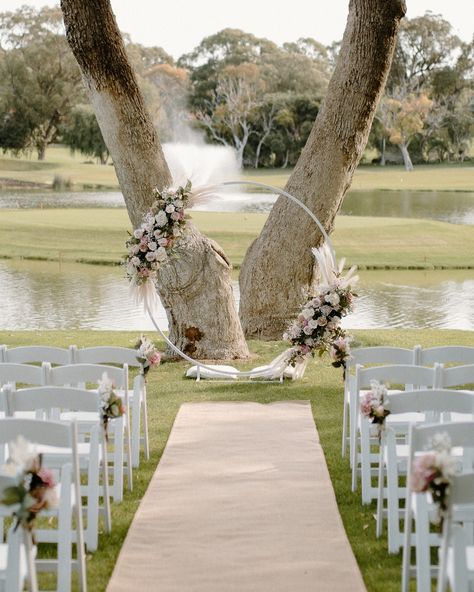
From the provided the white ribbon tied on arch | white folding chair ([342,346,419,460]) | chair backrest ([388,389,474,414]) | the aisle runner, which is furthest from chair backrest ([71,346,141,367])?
the white ribbon tied on arch

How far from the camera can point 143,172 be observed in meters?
12.0

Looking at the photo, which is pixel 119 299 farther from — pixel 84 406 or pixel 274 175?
pixel 274 175

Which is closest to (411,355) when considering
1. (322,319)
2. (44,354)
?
(322,319)

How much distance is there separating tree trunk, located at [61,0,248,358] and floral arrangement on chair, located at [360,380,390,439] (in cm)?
669

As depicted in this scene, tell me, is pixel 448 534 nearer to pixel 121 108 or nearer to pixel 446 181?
pixel 121 108

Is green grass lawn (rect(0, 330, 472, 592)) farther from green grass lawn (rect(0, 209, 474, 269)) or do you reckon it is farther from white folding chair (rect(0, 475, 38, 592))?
green grass lawn (rect(0, 209, 474, 269))

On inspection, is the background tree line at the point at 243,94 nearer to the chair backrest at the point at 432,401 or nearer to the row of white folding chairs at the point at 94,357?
the row of white folding chairs at the point at 94,357

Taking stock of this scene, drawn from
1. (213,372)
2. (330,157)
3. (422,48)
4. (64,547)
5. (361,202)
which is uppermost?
(422,48)

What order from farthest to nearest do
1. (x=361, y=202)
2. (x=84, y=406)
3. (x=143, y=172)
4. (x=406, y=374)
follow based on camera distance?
1. (x=361, y=202)
2. (x=143, y=172)
3. (x=406, y=374)
4. (x=84, y=406)

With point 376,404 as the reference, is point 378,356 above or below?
below

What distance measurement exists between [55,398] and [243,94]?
56207mm

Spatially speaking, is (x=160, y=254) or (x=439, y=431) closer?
(x=439, y=431)

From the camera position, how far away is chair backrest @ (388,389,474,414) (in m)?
5.20

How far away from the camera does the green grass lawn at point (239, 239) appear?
83.1 ft
